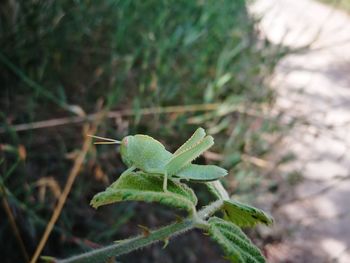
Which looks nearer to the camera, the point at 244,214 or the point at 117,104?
the point at 244,214

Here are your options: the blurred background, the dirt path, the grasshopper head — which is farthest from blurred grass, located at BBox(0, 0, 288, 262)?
the grasshopper head

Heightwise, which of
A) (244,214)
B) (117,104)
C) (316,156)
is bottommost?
(316,156)

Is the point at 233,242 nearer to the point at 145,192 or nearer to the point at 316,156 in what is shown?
the point at 145,192

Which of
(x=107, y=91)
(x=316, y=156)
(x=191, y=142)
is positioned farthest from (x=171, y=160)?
(x=316, y=156)

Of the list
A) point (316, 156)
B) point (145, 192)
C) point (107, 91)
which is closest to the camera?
point (145, 192)

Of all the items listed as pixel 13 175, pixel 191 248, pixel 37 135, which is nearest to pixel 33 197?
pixel 13 175

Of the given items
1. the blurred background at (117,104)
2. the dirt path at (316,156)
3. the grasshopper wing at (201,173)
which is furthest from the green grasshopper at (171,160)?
the dirt path at (316,156)

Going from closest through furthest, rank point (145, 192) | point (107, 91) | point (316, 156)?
point (145, 192) → point (107, 91) → point (316, 156)
